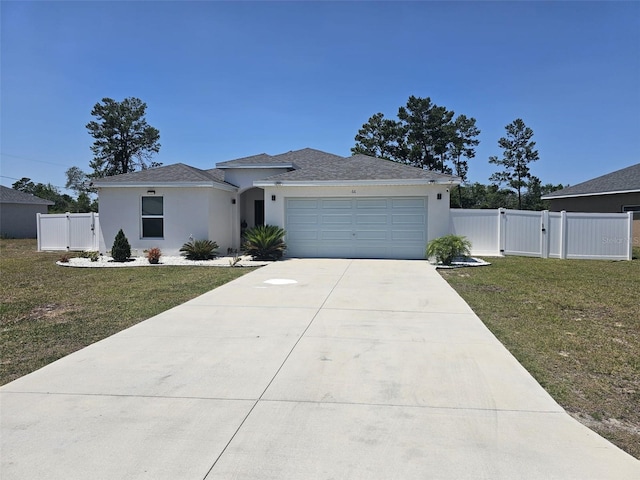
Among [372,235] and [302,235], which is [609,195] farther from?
[302,235]

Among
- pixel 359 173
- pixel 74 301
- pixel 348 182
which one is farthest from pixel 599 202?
pixel 74 301

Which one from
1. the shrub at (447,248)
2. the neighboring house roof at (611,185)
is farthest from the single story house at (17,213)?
the neighboring house roof at (611,185)

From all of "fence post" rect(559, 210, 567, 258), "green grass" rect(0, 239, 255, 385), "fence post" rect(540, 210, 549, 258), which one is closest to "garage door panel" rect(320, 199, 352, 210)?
"green grass" rect(0, 239, 255, 385)

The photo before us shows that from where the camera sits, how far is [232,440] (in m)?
3.22

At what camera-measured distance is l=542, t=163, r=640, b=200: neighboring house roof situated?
22766 millimetres

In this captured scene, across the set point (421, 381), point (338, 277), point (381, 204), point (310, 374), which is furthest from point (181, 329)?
point (381, 204)

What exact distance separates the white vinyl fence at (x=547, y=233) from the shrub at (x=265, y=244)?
6.88 m

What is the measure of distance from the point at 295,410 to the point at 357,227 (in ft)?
41.3

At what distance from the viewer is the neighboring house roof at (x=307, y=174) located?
15420mm

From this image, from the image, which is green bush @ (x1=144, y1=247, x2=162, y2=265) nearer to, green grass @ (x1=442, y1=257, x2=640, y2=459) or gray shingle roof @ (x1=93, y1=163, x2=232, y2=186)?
gray shingle roof @ (x1=93, y1=163, x2=232, y2=186)

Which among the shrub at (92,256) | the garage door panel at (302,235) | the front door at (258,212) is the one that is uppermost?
the front door at (258,212)

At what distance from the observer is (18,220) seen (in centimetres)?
3309

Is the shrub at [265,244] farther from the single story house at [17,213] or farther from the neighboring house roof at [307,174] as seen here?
the single story house at [17,213]

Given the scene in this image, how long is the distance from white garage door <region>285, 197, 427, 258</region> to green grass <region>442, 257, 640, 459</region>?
3464 millimetres
